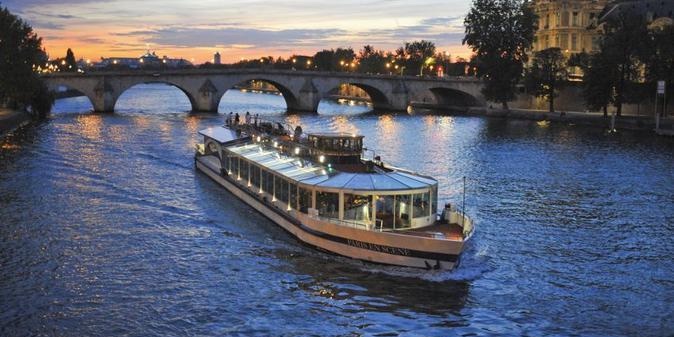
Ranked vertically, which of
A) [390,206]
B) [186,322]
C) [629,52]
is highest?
[629,52]

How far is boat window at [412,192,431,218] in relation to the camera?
27328 millimetres

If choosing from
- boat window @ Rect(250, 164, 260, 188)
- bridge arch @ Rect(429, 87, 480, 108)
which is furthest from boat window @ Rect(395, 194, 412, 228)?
bridge arch @ Rect(429, 87, 480, 108)

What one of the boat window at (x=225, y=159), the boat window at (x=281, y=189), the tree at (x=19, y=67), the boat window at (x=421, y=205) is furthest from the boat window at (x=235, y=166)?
the tree at (x=19, y=67)

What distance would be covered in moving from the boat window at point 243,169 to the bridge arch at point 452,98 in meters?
89.6

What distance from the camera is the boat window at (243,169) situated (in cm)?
3881

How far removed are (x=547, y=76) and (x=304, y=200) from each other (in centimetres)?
7614

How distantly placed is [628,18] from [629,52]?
5.69 metres

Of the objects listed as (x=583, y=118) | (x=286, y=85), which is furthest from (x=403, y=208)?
(x=286, y=85)

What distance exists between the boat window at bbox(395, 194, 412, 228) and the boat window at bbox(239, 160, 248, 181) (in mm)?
13528

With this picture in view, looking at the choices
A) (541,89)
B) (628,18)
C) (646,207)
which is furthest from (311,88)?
(646,207)

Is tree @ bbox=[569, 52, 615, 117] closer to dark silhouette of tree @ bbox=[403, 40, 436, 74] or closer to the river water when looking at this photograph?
the river water

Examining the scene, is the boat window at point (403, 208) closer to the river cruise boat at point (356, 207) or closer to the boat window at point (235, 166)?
the river cruise boat at point (356, 207)

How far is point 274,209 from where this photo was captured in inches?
1276

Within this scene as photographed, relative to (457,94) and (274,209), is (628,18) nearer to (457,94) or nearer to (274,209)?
(457,94)
